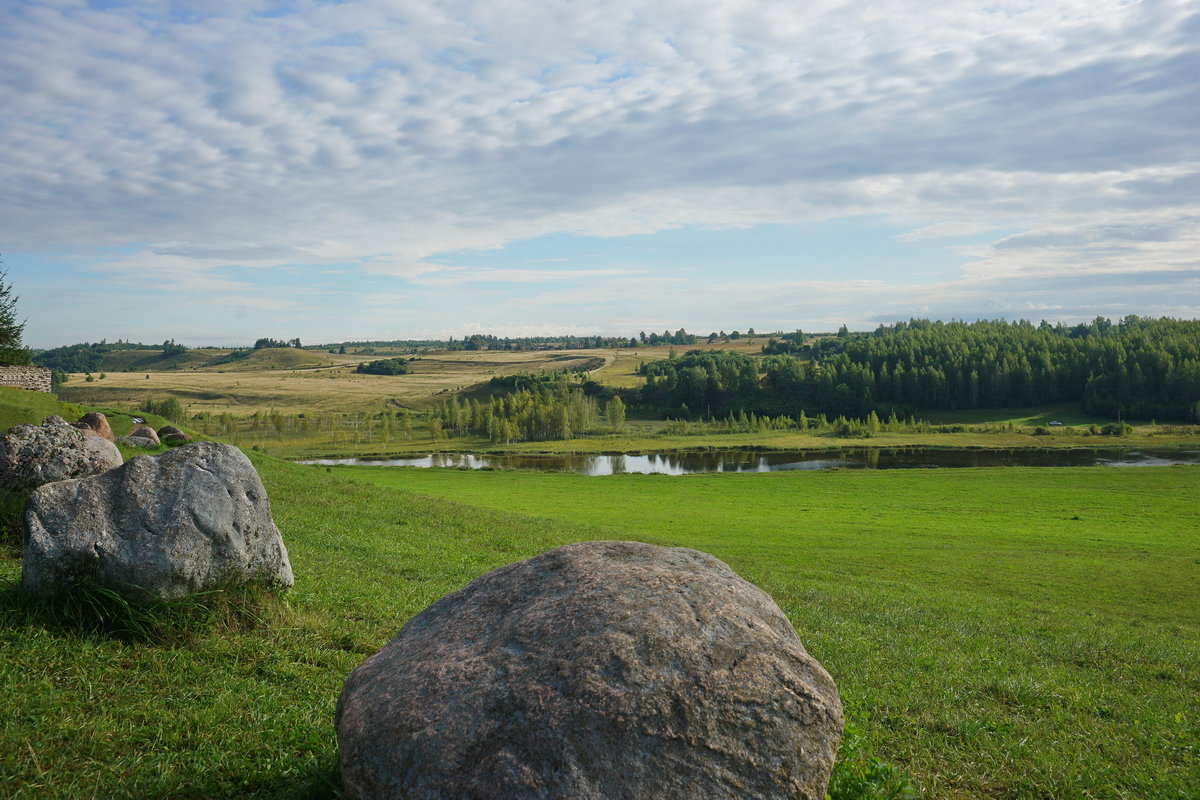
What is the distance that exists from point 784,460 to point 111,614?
4120 inches

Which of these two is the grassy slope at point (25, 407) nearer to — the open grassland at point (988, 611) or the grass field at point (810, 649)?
the grass field at point (810, 649)

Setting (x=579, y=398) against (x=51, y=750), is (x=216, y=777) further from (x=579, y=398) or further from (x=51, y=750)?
(x=579, y=398)

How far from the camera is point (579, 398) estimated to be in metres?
165

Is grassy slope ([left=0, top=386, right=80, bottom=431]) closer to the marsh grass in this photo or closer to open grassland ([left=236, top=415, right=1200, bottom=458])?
the marsh grass

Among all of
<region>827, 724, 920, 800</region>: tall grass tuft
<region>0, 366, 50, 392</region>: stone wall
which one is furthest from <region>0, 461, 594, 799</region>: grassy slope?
<region>0, 366, 50, 392</region>: stone wall

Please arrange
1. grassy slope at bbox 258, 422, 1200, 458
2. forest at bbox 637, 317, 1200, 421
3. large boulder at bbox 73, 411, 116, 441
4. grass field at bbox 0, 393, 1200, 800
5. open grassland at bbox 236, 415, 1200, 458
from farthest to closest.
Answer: forest at bbox 637, 317, 1200, 421 → open grassland at bbox 236, 415, 1200, 458 → grassy slope at bbox 258, 422, 1200, 458 → large boulder at bbox 73, 411, 116, 441 → grass field at bbox 0, 393, 1200, 800

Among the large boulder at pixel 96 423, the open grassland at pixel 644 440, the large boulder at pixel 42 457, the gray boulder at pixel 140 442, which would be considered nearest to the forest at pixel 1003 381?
the open grassland at pixel 644 440

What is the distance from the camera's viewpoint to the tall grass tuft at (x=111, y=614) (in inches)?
352

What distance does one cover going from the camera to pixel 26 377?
37.4 m

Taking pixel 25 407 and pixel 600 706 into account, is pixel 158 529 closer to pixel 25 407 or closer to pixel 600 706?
pixel 600 706

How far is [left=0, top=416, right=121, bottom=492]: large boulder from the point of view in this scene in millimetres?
12461

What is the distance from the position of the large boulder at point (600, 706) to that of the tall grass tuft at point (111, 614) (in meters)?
4.50

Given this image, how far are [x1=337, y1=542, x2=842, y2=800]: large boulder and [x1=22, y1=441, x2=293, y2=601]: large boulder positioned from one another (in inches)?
183

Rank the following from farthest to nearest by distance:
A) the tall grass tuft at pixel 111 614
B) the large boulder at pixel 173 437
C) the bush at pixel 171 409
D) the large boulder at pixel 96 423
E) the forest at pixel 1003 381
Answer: the forest at pixel 1003 381, the bush at pixel 171 409, the large boulder at pixel 173 437, the large boulder at pixel 96 423, the tall grass tuft at pixel 111 614
